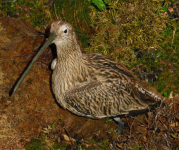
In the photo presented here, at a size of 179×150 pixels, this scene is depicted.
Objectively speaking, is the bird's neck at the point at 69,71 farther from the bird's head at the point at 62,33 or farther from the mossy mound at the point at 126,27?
the mossy mound at the point at 126,27

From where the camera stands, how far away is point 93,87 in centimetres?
466

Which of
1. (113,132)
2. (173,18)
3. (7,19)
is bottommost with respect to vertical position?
(113,132)

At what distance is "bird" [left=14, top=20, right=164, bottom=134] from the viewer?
4543 mm

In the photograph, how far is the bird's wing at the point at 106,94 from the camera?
183 inches

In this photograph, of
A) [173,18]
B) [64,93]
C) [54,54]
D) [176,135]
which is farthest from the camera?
[173,18]

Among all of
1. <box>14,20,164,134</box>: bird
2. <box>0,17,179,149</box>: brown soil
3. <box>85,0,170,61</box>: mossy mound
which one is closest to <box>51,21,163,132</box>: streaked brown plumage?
<box>14,20,164,134</box>: bird

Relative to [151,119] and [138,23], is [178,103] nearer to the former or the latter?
[151,119]

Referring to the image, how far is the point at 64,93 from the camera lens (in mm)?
4660

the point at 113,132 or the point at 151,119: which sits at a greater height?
the point at 151,119

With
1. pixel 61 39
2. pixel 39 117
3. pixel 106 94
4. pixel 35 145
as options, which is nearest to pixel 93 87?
pixel 106 94

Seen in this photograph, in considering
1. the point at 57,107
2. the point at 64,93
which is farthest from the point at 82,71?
the point at 57,107

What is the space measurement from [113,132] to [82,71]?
208 cm

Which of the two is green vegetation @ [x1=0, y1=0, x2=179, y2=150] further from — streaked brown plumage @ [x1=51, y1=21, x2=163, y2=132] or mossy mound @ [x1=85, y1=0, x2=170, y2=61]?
streaked brown plumage @ [x1=51, y1=21, x2=163, y2=132]

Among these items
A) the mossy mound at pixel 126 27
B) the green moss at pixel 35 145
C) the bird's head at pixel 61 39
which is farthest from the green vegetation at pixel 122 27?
the green moss at pixel 35 145
